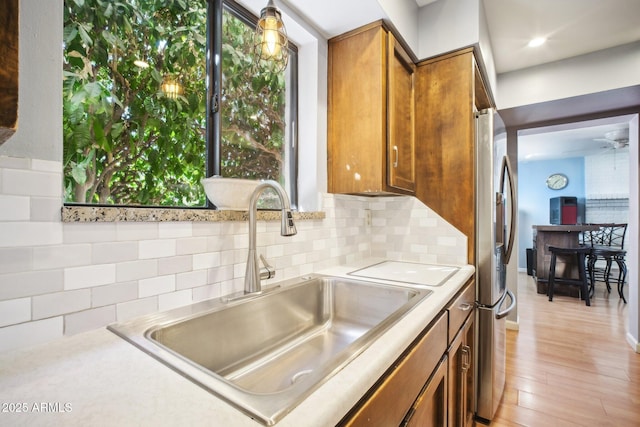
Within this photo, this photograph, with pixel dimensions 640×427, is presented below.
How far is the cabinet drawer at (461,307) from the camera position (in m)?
1.16

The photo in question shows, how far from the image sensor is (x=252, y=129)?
1.44 m

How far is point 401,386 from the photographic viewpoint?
71 centimetres

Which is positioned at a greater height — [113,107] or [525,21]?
[525,21]

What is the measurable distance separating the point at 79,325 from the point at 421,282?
118 centimetres

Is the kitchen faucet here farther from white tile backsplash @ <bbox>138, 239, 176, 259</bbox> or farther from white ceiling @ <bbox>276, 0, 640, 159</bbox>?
white ceiling @ <bbox>276, 0, 640, 159</bbox>

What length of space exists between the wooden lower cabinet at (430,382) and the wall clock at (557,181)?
6.71 metres

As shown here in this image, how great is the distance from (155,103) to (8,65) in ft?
2.93

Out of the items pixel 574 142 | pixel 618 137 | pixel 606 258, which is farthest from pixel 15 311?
pixel 574 142

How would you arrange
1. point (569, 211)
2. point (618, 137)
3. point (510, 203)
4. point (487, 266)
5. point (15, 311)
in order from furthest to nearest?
point (569, 211), point (618, 137), point (510, 203), point (487, 266), point (15, 311)

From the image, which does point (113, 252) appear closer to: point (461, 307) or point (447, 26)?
point (461, 307)

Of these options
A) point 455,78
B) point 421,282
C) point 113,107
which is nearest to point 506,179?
point 455,78

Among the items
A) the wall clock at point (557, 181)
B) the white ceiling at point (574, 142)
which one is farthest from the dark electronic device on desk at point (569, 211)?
the white ceiling at point (574, 142)

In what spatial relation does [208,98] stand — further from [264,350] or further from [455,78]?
[455,78]

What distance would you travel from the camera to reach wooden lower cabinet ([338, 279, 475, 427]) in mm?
608
